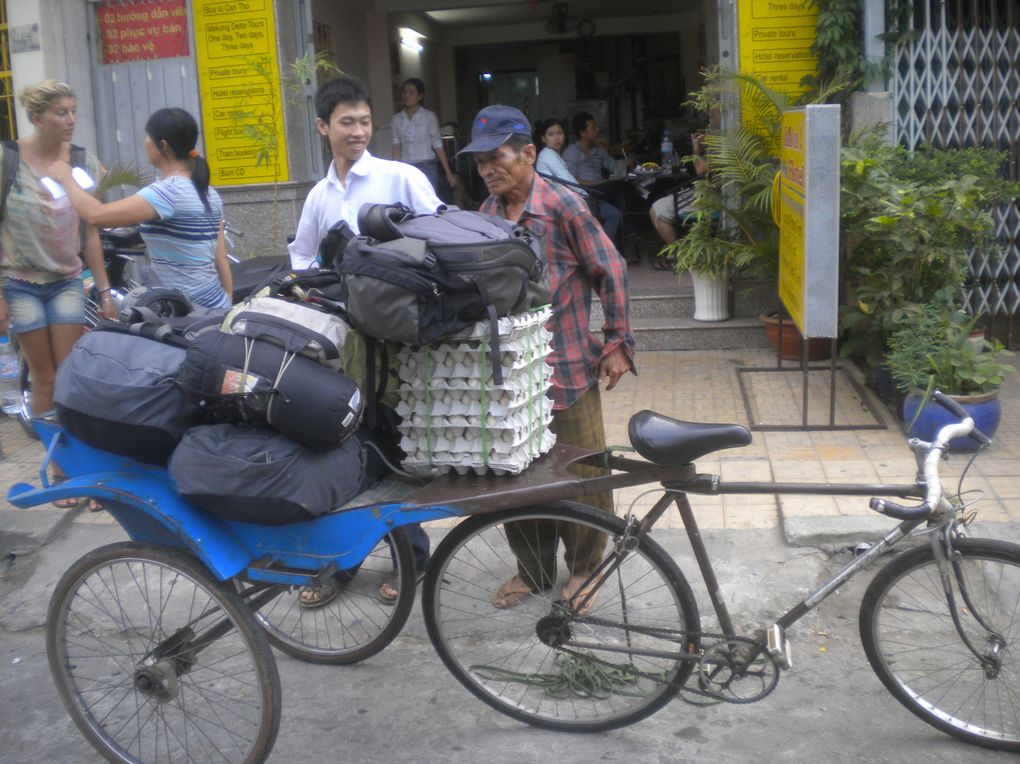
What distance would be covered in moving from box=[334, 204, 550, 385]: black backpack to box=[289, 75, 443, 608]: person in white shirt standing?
111 centimetres

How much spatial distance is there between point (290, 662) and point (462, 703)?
0.72m

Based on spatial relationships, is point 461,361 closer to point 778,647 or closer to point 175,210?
point 778,647

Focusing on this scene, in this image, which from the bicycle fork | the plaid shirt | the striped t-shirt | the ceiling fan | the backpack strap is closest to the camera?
the bicycle fork

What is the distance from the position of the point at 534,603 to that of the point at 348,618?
1075 mm

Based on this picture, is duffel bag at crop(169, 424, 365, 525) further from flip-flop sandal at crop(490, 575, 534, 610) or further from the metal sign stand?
the metal sign stand

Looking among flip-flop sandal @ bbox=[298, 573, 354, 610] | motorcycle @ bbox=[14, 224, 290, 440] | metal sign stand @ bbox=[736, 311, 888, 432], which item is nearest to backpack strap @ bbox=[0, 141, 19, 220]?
motorcycle @ bbox=[14, 224, 290, 440]

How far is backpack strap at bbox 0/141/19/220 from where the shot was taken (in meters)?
5.20

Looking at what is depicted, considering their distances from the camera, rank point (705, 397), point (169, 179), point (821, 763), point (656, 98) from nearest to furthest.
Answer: point (821, 763) < point (169, 179) < point (705, 397) < point (656, 98)

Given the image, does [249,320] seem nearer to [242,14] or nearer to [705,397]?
[705,397]

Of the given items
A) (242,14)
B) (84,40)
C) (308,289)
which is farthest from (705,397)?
(84,40)

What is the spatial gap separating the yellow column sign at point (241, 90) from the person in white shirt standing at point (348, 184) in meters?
4.34

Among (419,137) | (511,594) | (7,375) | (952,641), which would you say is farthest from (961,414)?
(419,137)

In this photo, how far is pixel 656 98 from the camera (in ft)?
51.8

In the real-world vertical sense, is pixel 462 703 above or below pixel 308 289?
below
